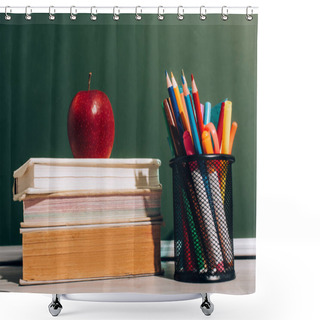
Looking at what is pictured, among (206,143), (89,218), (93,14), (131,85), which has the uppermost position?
(93,14)

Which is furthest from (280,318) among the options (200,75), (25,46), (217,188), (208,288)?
(25,46)

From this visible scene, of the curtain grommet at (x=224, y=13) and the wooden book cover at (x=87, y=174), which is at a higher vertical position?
the curtain grommet at (x=224, y=13)

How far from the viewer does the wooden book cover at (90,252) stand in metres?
1.05

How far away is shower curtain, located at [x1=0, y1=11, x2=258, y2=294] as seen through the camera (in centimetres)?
109

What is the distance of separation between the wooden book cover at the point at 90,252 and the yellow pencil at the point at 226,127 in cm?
22

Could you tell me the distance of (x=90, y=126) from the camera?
1.08 meters

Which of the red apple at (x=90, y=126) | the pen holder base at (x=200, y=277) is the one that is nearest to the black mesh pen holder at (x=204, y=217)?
the pen holder base at (x=200, y=277)

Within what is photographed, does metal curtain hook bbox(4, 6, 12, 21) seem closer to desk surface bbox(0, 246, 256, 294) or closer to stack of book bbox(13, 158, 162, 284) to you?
stack of book bbox(13, 158, 162, 284)

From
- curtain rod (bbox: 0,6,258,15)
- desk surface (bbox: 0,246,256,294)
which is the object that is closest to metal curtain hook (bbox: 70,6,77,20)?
curtain rod (bbox: 0,6,258,15)

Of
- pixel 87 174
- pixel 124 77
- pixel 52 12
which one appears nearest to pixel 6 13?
pixel 52 12

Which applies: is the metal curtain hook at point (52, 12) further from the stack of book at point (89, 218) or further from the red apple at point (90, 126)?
the stack of book at point (89, 218)

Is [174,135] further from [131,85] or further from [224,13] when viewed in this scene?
[224,13]

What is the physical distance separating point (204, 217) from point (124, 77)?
0.36 m

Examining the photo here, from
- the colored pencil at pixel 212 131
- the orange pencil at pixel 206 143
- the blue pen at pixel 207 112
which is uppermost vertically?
the blue pen at pixel 207 112
